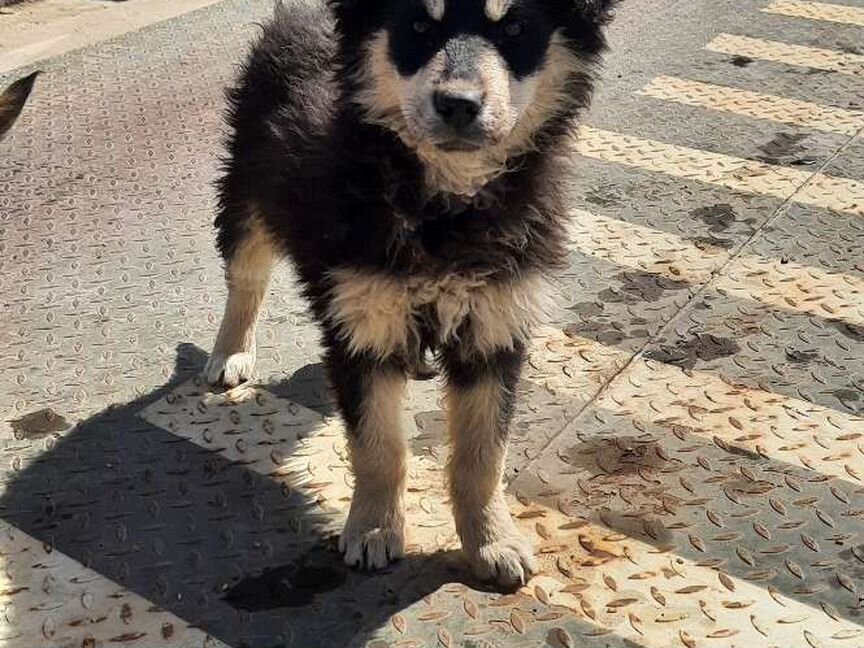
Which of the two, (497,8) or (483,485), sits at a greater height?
(497,8)

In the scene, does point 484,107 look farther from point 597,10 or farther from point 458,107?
point 597,10

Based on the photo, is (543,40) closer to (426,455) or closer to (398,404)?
(398,404)

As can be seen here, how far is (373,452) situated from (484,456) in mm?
295

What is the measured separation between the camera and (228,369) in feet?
11.8

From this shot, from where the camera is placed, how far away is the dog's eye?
8.37ft

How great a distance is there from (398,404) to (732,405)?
1203 mm

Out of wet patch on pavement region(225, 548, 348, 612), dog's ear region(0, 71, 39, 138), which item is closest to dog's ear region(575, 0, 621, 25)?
dog's ear region(0, 71, 39, 138)

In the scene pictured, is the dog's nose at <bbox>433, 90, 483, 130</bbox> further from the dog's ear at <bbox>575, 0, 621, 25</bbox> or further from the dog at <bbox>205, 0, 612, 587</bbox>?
the dog's ear at <bbox>575, 0, 621, 25</bbox>

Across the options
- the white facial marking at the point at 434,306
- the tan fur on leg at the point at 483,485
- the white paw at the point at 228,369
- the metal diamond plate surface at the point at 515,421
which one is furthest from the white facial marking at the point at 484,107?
the white paw at the point at 228,369

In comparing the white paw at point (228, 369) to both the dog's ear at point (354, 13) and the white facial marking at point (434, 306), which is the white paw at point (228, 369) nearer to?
the white facial marking at point (434, 306)

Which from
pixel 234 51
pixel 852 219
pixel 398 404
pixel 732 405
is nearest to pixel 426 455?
pixel 398 404

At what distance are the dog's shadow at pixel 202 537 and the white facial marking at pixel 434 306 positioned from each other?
2.02 feet

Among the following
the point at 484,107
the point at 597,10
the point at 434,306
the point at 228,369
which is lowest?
the point at 228,369

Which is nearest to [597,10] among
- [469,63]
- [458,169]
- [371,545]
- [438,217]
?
[469,63]
